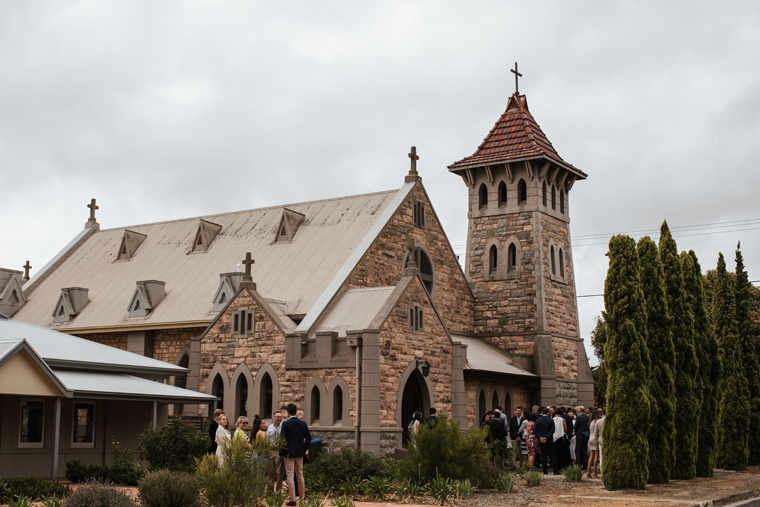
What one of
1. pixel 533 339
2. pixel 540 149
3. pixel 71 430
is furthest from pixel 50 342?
pixel 540 149

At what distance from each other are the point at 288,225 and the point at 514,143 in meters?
9.14

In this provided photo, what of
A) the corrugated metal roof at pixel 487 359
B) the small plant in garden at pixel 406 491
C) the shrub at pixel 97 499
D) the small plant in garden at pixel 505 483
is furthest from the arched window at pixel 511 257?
the shrub at pixel 97 499

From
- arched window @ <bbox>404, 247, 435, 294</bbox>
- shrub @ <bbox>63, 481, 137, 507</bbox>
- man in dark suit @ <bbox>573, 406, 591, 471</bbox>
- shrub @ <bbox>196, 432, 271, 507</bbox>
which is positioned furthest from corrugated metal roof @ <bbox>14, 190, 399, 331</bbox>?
shrub @ <bbox>63, 481, 137, 507</bbox>

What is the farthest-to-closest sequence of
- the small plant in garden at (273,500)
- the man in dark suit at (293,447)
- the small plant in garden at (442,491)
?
the small plant in garden at (442,491), the man in dark suit at (293,447), the small plant in garden at (273,500)

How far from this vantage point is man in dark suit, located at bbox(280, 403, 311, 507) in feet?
51.4

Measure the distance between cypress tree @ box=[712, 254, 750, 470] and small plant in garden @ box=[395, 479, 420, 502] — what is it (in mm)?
12631

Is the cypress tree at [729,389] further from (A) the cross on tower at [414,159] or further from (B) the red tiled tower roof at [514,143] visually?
(A) the cross on tower at [414,159]

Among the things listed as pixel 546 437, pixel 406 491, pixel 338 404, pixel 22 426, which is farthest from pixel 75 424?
pixel 546 437

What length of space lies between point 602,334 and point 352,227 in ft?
105

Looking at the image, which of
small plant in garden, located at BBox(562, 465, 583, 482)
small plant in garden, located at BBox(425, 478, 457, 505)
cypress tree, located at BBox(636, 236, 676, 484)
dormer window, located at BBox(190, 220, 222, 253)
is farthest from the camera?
dormer window, located at BBox(190, 220, 222, 253)

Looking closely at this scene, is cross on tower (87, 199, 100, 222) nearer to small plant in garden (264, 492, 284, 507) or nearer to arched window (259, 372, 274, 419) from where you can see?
arched window (259, 372, 274, 419)

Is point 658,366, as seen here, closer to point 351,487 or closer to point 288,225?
point 351,487

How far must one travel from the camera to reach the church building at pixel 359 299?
2578 centimetres

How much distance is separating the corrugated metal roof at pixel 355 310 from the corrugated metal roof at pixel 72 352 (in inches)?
176
